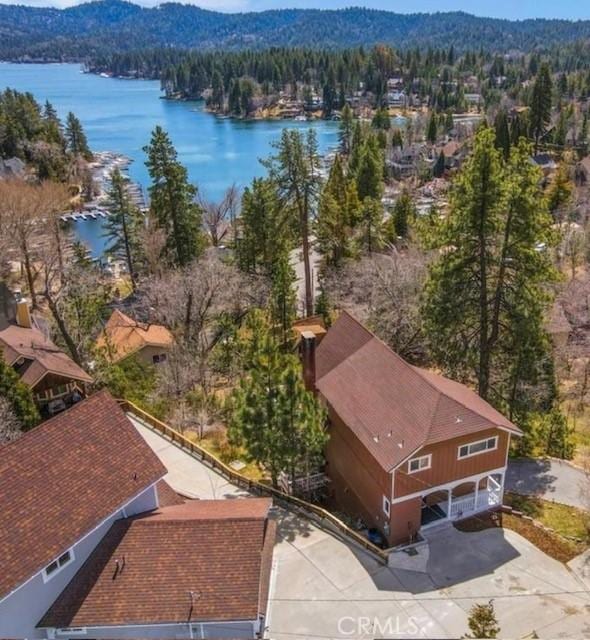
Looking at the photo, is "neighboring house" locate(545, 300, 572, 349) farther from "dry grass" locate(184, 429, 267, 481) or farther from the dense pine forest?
the dense pine forest

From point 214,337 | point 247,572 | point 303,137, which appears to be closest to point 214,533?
point 247,572

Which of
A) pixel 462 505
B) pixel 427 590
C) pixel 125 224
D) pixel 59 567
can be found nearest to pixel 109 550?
pixel 59 567

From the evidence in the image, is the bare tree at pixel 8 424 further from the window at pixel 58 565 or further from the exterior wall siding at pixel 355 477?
the exterior wall siding at pixel 355 477

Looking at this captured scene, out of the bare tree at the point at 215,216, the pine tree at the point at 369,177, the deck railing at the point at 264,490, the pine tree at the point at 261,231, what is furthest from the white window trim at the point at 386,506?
the pine tree at the point at 369,177

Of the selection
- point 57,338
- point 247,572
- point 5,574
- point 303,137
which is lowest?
point 57,338

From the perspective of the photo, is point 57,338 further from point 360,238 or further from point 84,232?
point 84,232

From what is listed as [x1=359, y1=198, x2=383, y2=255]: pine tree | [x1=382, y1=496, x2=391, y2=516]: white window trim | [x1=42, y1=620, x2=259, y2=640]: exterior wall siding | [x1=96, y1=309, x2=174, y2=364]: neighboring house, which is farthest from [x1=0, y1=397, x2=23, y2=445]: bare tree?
[x1=359, y1=198, x2=383, y2=255]: pine tree
